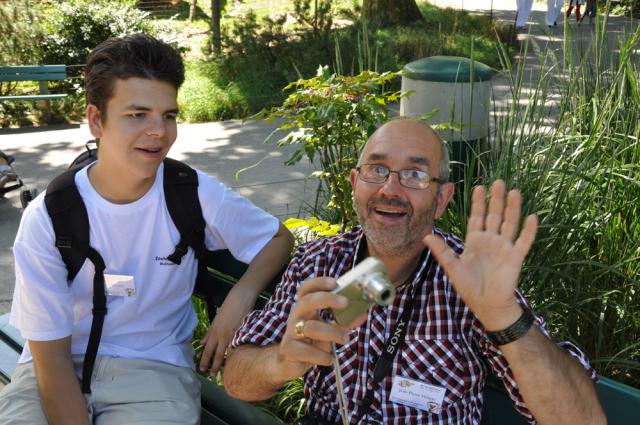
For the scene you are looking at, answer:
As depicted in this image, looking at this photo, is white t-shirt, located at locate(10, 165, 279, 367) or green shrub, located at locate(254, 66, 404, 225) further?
green shrub, located at locate(254, 66, 404, 225)

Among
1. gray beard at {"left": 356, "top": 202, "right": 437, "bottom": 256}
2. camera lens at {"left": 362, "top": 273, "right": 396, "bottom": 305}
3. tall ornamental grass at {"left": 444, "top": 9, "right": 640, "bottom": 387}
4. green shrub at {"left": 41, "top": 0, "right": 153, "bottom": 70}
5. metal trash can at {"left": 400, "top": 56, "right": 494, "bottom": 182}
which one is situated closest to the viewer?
camera lens at {"left": 362, "top": 273, "right": 396, "bottom": 305}

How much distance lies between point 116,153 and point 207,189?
1.03ft

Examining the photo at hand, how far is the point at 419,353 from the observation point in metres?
2.17

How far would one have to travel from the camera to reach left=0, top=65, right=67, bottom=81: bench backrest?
9500mm

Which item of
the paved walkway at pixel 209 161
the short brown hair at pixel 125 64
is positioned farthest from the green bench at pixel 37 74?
the short brown hair at pixel 125 64

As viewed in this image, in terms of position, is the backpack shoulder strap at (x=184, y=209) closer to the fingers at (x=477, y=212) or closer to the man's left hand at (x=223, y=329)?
the man's left hand at (x=223, y=329)

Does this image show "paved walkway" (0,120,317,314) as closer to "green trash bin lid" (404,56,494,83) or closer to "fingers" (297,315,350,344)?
"green trash bin lid" (404,56,494,83)

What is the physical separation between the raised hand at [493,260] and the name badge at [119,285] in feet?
3.65

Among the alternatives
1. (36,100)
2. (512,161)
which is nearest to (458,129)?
(512,161)

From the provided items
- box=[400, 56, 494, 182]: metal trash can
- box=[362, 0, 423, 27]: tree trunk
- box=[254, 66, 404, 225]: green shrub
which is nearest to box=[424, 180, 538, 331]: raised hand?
box=[254, 66, 404, 225]: green shrub

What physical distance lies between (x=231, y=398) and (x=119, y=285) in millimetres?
561

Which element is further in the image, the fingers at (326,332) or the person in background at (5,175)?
the person in background at (5,175)

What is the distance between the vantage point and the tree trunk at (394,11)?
51.6ft

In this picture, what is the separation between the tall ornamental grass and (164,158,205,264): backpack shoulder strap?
1171 mm
